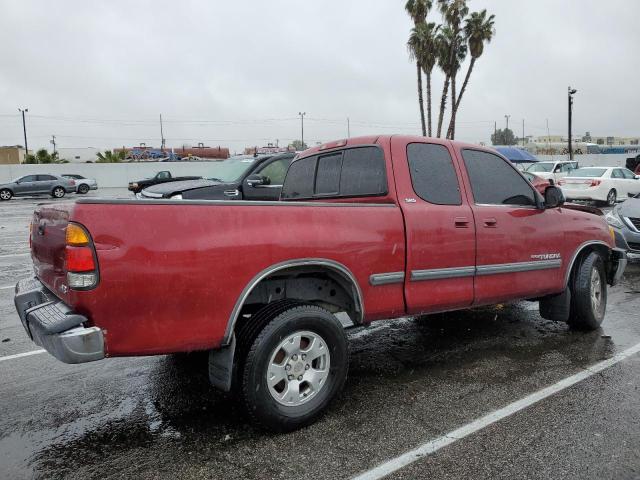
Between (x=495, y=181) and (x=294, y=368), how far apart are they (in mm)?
2539

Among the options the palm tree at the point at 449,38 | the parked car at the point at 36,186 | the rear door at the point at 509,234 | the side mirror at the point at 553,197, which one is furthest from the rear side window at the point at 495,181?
the parked car at the point at 36,186

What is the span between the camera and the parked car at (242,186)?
9.33m

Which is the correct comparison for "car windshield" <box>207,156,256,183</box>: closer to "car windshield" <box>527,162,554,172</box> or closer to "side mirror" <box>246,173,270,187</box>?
"side mirror" <box>246,173,270,187</box>

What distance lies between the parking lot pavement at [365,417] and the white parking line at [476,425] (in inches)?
1.4

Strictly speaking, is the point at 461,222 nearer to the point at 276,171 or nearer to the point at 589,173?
the point at 276,171

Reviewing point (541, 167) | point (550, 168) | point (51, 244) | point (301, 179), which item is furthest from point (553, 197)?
point (541, 167)

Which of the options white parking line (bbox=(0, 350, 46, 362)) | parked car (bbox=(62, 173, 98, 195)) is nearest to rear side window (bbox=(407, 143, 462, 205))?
white parking line (bbox=(0, 350, 46, 362))

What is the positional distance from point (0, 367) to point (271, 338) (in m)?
2.82

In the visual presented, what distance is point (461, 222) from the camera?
412 cm

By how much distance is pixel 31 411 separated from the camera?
3.64m

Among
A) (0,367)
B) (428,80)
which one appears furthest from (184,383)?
(428,80)

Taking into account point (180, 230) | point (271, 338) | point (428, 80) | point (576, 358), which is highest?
point (428, 80)

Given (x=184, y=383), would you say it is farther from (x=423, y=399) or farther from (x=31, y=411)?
(x=423, y=399)

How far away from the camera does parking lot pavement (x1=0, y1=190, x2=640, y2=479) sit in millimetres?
2930
